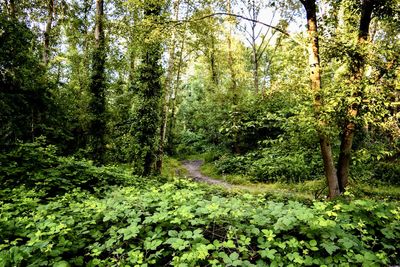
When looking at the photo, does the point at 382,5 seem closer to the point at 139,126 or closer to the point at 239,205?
the point at 239,205

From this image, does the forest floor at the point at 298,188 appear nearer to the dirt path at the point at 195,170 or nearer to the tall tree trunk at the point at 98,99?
the dirt path at the point at 195,170

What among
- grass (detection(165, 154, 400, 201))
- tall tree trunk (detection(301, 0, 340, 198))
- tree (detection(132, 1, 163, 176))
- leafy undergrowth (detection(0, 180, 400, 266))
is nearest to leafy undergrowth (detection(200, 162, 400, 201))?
grass (detection(165, 154, 400, 201))

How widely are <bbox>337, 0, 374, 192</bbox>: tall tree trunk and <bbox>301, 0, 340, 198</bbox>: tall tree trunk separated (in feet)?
1.77

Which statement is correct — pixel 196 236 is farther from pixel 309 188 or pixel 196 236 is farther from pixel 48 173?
pixel 309 188

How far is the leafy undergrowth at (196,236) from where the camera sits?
276cm

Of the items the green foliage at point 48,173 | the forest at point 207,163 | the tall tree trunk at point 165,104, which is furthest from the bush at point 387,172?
the green foliage at point 48,173

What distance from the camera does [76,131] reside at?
1369 centimetres

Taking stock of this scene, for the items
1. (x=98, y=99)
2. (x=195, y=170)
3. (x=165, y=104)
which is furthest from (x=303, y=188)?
(x=98, y=99)

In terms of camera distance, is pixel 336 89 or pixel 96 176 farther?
pixel 96 176

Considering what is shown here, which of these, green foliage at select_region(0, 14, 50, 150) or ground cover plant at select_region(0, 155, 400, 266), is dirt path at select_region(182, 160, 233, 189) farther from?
ground cover plant at select_region(0, 155, 400, 266)

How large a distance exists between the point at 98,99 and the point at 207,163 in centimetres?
951

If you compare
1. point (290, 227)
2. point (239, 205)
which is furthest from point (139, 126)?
point (290, 227)

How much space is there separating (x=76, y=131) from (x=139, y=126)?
4.31m

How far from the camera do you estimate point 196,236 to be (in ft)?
9.41
